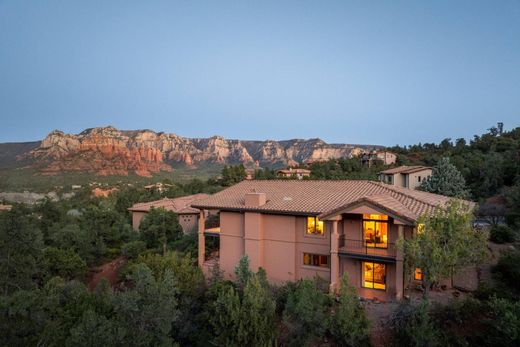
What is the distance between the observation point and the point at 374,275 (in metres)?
20.5

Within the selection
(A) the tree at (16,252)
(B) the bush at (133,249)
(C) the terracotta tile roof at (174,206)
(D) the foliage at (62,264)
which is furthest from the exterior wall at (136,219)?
(A) the tree at (16,252)

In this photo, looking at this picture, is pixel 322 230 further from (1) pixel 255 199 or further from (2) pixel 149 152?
(2) pixel 149 152

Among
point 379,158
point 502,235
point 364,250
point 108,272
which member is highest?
point 379,158

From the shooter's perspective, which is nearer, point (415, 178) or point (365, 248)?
point (365, 248)

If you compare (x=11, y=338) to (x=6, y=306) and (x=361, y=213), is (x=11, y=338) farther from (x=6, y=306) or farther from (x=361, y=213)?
(x=361, y=213)

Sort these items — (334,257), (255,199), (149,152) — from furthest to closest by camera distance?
(149,152) → (255,199) → (334,257)

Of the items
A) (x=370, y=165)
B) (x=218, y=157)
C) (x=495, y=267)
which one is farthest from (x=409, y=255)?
(x=218, y=157)

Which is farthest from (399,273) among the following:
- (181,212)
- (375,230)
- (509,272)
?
(181,212)

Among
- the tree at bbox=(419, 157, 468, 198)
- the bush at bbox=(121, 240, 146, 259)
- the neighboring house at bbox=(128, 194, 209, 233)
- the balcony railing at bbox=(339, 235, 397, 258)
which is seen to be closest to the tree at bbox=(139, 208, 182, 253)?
the bush at bbox=(121, 240, 146, 259)

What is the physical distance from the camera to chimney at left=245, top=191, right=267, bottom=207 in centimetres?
2384

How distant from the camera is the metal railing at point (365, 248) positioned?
1961cm

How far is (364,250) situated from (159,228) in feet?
67.0

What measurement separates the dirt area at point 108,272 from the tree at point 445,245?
2400cm

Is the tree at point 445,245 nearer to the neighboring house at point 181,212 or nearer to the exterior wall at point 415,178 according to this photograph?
the neighboring house at point 181,212
